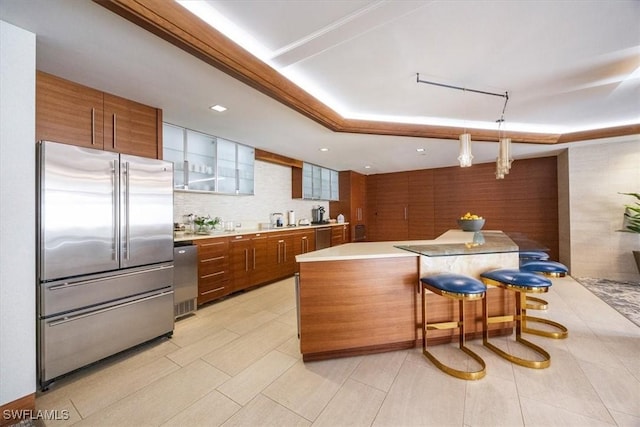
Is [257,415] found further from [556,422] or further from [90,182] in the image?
[90,182]

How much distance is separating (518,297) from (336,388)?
1.88m

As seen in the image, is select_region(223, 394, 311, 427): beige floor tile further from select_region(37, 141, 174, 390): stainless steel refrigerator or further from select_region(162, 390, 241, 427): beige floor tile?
select_region(37, 141, 174, 390): stainless steel refrigerator

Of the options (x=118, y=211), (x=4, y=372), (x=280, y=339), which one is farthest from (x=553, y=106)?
(x=4, y=372)

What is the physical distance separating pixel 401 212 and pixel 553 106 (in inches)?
171

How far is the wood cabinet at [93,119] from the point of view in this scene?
→ 2010mm

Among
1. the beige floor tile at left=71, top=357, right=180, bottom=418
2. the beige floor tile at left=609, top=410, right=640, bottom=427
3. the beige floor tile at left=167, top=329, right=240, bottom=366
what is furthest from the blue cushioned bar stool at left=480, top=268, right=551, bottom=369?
the beige floor tile at left=71, top=357, right=180, bottom=418

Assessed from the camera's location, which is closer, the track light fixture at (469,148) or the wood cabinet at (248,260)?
the track light fixture at (469,148)

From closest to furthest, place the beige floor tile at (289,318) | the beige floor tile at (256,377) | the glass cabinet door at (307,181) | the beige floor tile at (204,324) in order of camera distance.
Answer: the beige floor tile at (256,377), the beige floor tile at (204,324), the beige floor tile at (289,318), the glass cabinet door at (307,181)

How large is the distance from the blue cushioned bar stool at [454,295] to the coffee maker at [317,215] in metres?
4.30

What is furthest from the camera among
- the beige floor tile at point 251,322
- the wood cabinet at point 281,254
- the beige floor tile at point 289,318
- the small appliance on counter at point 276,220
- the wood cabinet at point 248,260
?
the small appliance on counter at point 276,220

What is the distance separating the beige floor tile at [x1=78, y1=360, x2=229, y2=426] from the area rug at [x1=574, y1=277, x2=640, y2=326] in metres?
4.25

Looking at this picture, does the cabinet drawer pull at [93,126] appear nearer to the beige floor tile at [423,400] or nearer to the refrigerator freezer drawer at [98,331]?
the refrigerator freezer drawer at [98,331]

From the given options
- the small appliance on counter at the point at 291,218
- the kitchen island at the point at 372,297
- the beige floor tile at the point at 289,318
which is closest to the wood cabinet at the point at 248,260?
the beige floor tile at the point at 289,318

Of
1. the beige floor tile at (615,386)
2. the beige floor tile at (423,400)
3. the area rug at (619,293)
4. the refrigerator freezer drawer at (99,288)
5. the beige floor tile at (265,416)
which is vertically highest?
the refrigerator freezer drawer at (99,288)
